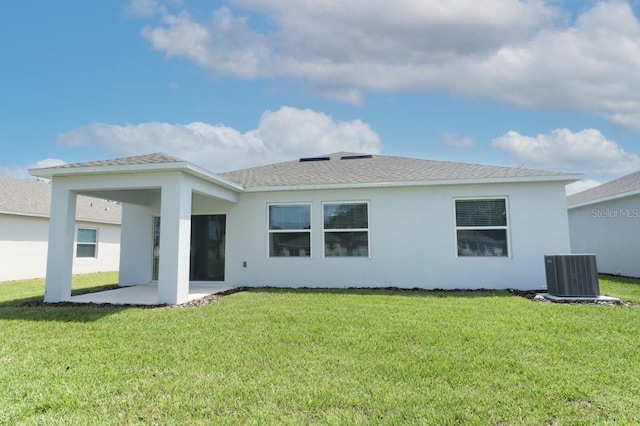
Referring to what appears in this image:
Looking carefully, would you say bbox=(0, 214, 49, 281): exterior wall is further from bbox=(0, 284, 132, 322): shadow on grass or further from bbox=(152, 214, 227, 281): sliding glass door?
bbox=(152, 214, 227, 281): sliding glass door

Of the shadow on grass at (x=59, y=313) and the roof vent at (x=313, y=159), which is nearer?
the shadow on grass at (x=59, y=313)

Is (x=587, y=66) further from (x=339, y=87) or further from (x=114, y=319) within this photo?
(x=114, y=319)

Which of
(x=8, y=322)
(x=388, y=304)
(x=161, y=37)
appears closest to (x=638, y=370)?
(x=388, y=304)

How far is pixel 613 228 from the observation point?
1430cm

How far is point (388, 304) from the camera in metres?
7.64

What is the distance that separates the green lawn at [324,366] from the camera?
3.01 metres

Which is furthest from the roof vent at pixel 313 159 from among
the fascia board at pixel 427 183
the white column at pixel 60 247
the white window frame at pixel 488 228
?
the white column at pixel 60 247

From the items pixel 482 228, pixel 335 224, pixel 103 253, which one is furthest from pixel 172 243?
pixel 103 253

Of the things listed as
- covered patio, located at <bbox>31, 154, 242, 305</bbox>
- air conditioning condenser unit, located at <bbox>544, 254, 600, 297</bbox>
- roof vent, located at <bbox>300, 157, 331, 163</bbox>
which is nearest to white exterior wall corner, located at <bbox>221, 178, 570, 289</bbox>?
air conditioning condenser unit, located at <bbox>544, 254, 600, 297</bbox>

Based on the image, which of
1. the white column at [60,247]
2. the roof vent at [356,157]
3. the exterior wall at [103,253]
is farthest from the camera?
the exterior wall at [103,253]

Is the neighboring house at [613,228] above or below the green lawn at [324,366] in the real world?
above

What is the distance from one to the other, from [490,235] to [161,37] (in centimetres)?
1182

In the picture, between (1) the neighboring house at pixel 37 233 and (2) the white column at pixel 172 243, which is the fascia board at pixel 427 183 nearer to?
(2) the white column at pixel 172 243

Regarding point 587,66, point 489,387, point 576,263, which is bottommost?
point 489,387
